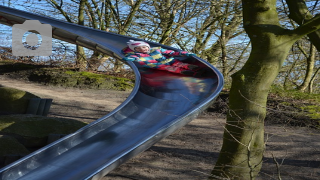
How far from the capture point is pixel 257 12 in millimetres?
3961

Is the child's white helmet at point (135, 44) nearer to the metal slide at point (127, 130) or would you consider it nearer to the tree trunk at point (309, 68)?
the metal slide at point (127, 130)

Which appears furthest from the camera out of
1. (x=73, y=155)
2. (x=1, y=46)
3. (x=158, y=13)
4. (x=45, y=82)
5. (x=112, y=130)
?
(x=1, y=46)

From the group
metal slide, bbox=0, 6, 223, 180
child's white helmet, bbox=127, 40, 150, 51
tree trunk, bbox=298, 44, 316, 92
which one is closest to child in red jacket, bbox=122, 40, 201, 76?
child's white helmet, bbox=127, 40, 150, 51

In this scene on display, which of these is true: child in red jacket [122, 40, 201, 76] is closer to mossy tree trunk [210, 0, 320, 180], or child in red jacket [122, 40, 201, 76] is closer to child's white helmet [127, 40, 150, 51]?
child's white helmet [127, 40, 150, 51]

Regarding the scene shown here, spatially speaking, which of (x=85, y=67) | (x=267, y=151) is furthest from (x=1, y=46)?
(x=267, y=151)

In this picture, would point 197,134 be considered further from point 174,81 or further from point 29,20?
point 29,20

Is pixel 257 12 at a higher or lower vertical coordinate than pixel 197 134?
higher

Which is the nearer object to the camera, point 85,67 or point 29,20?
point 29,20

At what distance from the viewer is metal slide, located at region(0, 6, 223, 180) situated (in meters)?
3.56

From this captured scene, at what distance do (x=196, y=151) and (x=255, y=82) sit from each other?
2024mm

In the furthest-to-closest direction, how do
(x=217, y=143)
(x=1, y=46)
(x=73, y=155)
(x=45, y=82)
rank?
(x=1, y=46), (x=45, y=82), (x=217, y=143), (x=73, y=155)

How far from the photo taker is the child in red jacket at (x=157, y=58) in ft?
21.6

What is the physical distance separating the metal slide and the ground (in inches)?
21.2

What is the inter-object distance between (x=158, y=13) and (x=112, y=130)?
314 inches
